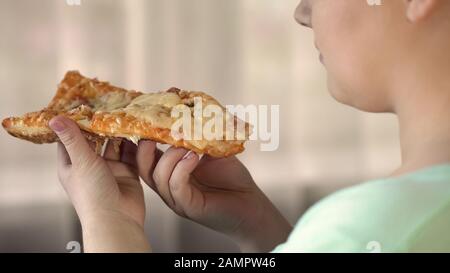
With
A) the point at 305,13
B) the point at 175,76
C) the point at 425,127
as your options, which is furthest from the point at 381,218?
the point at 175,76

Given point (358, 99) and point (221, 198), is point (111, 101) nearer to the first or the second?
point (221, 198)

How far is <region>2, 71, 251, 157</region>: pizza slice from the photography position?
0.63m

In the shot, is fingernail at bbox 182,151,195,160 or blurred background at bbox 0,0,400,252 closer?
fingernail at bbox 182,151,195,160

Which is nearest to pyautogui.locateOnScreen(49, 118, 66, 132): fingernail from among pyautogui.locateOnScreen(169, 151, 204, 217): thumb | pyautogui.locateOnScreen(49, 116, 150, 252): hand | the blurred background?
pyautogui.locateOnScreen(49, 116, 150, 252): hand

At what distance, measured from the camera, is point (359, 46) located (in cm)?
55

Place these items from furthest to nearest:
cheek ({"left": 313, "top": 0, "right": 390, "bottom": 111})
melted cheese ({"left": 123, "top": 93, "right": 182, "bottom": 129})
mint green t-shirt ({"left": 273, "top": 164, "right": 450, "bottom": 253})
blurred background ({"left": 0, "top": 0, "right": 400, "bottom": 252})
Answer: blurred background ({"left": 0, "top": 0, "right": 400, "bottom": 252}), melted cheese ({"left": 123, "top": 93, "right": 182, "bottom": 129}), cheek ({"left": 313, "top": 0, "right": 390, "bottom": 111}), mint green t-shirt ({"left": 273, "top": 164, "right": 450, "bottom": 253})

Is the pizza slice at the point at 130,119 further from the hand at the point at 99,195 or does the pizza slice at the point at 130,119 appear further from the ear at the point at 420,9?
the ear at the point at 420,9

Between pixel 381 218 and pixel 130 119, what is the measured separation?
29 cm

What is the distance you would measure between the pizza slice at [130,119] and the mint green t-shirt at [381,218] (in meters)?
0.17

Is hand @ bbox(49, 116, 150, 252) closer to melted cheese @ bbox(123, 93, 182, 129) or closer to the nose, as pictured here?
melted cheese @ bbox(123, 93, 182, 129)

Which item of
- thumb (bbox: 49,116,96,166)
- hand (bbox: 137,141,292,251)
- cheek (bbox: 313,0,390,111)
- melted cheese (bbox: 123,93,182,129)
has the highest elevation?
cheek (bbox: 313,0,390,111)

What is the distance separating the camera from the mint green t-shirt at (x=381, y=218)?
1.45 feet

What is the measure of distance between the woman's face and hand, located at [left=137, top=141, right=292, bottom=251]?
19 centimetres

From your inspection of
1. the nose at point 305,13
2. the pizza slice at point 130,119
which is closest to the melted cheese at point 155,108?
the pizza slice at point 130,119
